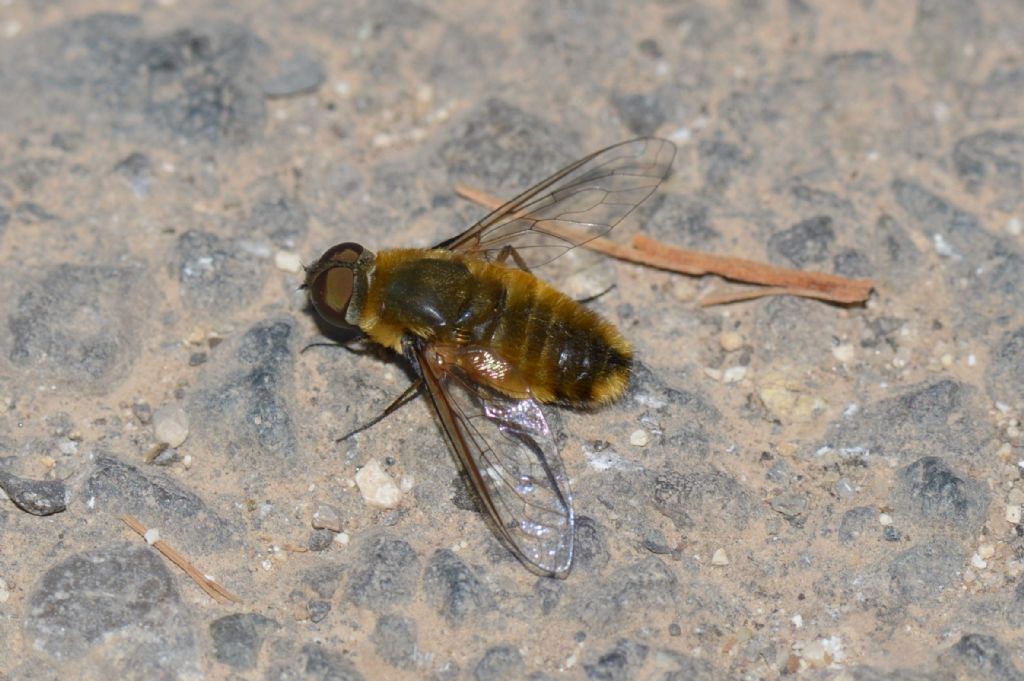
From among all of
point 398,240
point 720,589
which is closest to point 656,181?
point 398,240

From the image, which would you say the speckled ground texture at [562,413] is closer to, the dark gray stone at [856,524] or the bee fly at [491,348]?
the dark gray stone at [856,524]

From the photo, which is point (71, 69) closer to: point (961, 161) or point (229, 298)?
point (229, 298)

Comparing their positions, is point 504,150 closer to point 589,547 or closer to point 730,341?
point 730,341

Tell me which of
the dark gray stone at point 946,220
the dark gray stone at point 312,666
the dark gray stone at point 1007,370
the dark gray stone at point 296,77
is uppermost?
the dark gray stone at point 296,77

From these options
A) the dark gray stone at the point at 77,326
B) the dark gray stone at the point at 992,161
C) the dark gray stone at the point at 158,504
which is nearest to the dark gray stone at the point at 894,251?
the dark gray stone at the point at 992,161

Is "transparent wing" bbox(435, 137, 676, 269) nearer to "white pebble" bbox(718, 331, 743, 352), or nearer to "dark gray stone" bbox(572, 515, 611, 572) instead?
"white pebble" bbox(718, 331, 743, 352)

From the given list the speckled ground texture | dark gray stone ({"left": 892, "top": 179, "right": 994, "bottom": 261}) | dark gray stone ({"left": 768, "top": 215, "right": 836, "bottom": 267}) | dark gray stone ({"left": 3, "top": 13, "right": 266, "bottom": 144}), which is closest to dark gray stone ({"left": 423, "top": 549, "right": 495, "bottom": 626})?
the speckled ground texture

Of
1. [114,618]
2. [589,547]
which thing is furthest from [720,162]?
[114,618]
